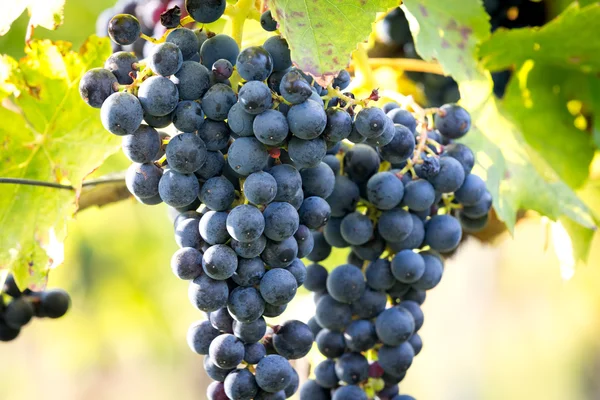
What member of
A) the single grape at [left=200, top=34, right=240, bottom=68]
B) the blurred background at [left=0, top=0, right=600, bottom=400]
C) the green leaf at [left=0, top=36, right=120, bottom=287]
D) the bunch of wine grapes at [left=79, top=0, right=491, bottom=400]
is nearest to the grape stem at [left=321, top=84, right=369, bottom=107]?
the bunch of wine grapes at [left=79, top=0, right=491, bottom=400]

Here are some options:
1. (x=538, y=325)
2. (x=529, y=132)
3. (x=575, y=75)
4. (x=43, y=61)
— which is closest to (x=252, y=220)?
(x=43, y=61)

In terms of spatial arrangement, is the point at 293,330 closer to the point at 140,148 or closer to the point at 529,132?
the point at 140,148

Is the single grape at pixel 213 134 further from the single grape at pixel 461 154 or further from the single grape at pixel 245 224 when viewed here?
the single grape at pixel 461 154

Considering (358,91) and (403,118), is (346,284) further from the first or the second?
(358,91)

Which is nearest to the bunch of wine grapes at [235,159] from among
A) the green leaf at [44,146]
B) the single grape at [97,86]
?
the single grape at [97,86]

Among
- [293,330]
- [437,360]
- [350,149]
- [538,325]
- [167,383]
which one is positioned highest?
[350,149]

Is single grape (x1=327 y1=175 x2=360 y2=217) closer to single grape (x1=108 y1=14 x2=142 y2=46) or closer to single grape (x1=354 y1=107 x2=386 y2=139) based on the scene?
single grape (x1=354 y1=107 x2=386 y2=139)
